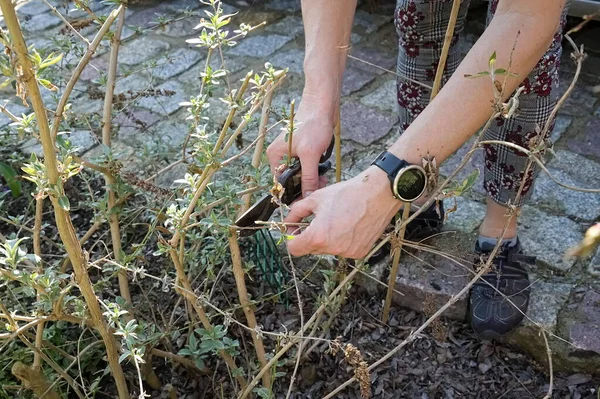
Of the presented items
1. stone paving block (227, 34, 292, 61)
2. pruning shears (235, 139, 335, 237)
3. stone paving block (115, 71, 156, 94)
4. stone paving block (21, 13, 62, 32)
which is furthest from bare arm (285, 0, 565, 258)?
stone paving block (21, 13, 62, 32)

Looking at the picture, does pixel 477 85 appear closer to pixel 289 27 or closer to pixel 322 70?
pixel 322 70

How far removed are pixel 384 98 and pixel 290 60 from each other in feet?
2.04

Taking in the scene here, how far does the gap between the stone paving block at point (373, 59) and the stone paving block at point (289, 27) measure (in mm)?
425

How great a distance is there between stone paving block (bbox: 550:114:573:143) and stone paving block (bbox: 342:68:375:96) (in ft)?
2.97

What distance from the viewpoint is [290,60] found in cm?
363

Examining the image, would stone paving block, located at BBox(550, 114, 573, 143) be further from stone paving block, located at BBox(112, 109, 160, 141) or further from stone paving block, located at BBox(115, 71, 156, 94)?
stone paving block, located at BBox(115, 71, 156, 94)

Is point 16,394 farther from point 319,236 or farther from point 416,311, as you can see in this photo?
point 416,311

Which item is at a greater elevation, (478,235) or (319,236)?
(319,236)

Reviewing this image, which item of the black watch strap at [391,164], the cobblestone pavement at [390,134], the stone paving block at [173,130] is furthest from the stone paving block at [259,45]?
the black watch strap at [391,164]

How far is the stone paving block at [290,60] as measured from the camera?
139 inches

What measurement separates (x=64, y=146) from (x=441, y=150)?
82 cm

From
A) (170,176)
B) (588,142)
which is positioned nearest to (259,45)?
(170,176)

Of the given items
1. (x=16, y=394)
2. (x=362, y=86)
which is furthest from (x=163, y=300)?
(x=362, y=86)

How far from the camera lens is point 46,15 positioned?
4.30m
